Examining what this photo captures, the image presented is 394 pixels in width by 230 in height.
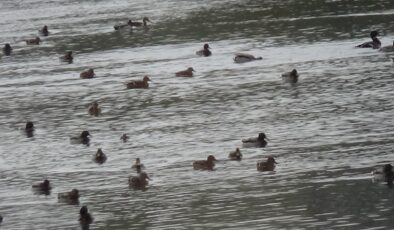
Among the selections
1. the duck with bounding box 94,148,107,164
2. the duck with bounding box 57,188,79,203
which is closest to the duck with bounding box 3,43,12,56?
the duck with bounding box 94,148,107,164

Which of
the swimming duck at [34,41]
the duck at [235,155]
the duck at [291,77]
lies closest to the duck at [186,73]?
the duck at [291,77]

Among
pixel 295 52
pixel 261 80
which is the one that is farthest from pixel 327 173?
pixel 295 52

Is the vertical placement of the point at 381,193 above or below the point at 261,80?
below

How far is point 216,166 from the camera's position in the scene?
1315 inches

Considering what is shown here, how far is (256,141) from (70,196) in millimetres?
7034

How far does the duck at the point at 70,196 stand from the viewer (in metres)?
30.9

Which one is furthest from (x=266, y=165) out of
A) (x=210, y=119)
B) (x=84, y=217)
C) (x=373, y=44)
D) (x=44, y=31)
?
(x=44, y=31)

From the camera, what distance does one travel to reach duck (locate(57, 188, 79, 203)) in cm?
3094

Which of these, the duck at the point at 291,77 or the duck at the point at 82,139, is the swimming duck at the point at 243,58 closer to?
the duck at the point at 291,77

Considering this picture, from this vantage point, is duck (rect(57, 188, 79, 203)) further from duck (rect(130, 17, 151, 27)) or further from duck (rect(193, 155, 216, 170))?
duck (rect(130, 17, 151, 27))

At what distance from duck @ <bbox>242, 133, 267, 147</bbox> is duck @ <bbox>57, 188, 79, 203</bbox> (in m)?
6.59

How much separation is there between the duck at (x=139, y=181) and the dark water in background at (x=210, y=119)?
24 centimetres

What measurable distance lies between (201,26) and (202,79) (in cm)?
1694

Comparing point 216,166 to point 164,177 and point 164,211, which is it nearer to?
point 164,177
